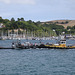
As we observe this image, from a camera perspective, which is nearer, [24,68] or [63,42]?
[24,68]

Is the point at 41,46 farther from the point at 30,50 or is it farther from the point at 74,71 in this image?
the point at 74,71

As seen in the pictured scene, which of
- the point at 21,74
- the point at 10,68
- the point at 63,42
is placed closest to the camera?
the point at 21,74

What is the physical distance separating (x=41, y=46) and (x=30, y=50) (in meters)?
4.33

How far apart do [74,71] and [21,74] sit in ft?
35.3

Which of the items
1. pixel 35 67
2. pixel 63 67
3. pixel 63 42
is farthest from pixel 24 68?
pixel 63 42

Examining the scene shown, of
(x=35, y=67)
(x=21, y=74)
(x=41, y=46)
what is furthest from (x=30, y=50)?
(x=21, y=74)

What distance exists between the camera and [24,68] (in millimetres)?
61938

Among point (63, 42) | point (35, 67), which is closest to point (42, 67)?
point (35, 67)

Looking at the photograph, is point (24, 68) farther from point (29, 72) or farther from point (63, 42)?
point (63, 42)

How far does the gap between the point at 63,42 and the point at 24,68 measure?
4283 cm

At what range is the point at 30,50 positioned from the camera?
4188 inches

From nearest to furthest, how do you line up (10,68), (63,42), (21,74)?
(21,74) → (10,68) → (63,42)

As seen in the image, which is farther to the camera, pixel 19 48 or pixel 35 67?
pixel 19 48

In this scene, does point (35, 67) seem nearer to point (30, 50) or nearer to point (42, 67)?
point (42, 67)
